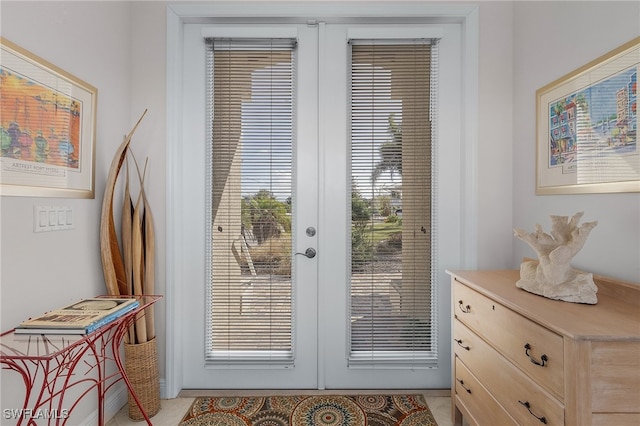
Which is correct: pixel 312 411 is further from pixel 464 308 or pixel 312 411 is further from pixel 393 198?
pixel 393 198

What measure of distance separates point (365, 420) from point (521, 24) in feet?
8.59

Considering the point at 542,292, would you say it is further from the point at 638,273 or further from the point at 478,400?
the point at 478,400

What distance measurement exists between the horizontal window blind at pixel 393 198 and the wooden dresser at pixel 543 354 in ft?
1.30

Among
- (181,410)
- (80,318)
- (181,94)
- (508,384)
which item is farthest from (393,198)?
(181,410)

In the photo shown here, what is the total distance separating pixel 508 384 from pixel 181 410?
1822mm

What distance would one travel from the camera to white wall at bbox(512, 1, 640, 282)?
1.33 meters

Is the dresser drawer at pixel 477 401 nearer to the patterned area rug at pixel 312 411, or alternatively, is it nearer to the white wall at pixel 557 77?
the patterned area rug at pixel 312 411

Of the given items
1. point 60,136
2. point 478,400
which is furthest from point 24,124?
point 478,400

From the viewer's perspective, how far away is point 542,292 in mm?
1307

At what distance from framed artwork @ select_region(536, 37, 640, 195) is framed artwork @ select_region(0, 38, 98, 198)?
8.21 feet

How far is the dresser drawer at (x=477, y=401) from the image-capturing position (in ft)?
4.37

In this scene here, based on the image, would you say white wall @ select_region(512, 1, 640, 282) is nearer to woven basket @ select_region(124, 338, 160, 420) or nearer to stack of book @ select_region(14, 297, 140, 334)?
stack of book @ select_region(14, 297, 140, 334)

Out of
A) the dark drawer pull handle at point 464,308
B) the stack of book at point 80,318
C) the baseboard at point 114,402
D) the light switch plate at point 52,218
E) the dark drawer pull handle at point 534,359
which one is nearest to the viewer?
the dark drawer pull handle at point 534,359

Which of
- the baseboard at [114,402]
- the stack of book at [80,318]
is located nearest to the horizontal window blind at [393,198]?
the stack of book at [80,318]
